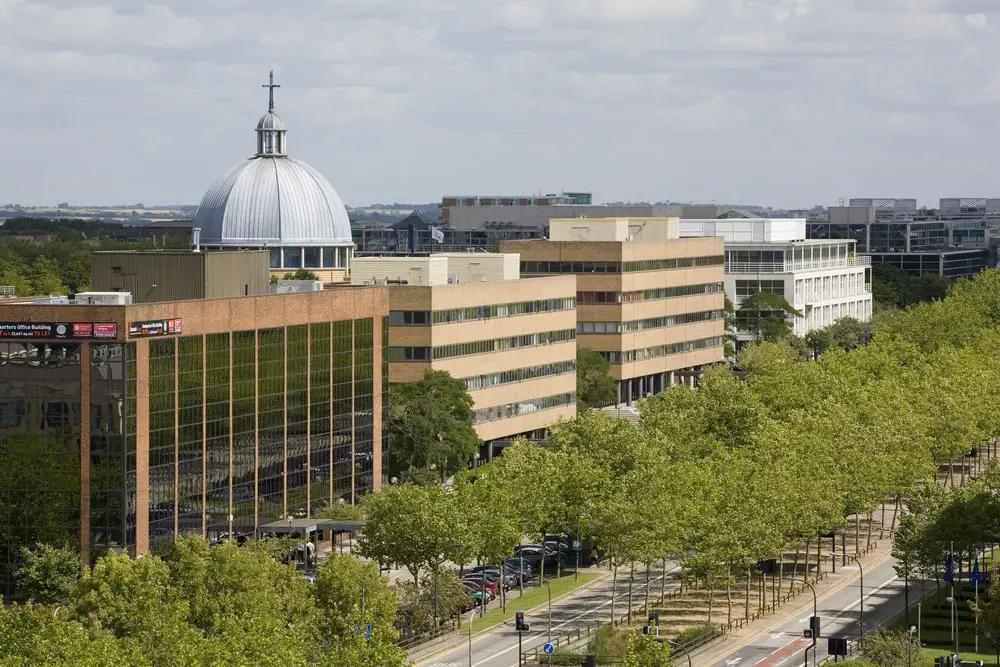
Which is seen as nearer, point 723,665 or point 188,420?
point 723,665

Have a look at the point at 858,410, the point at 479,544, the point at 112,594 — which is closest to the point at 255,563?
the point at 112,594

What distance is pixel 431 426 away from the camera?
157875 millimetres

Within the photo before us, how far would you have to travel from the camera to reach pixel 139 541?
116 meters

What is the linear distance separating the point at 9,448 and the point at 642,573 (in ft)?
140

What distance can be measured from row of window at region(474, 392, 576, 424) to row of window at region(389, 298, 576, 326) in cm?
847

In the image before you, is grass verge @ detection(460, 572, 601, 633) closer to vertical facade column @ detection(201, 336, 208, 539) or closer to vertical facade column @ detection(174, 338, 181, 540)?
vertical facade column @ detection(201, 336, 208, 539)

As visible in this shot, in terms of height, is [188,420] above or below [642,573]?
above

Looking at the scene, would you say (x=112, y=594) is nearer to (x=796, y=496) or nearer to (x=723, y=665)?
A: (x=723, y=665)

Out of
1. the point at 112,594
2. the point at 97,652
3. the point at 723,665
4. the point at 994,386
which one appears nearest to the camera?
the point at 97,652

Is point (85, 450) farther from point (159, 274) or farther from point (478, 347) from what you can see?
point (478, 347)

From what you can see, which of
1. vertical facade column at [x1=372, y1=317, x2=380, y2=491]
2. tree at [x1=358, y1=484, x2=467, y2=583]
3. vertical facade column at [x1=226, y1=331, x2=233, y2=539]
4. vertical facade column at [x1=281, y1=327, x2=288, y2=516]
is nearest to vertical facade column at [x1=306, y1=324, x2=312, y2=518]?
vertical facade column at [x1=281, y1=327, x2=288, y2=516]

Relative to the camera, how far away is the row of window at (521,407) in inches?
7092

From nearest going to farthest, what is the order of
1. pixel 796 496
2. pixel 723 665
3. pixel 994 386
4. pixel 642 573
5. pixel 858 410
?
pixel 723 665
pixel 796 496
pixel 642 573
pixel 858 410
pixel 994 386

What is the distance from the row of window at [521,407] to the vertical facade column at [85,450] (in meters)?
66.1
